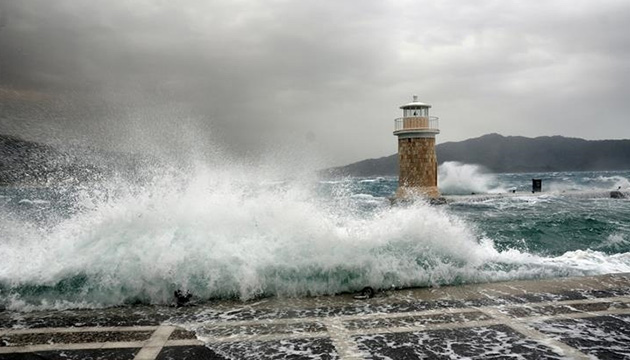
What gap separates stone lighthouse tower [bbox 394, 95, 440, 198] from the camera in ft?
66.0

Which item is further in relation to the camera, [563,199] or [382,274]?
[563,199]

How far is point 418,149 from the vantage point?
2019 centimetres

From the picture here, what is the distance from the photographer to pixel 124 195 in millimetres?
6582

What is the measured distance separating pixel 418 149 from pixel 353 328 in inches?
680

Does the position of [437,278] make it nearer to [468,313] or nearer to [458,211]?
[468,313]

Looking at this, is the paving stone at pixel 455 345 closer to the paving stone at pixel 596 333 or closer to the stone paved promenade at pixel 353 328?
the stone paved promenade at pixel 353 328

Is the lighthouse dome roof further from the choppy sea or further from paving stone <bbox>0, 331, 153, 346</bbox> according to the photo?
paving stone <bbox>0, 331, 153, 346</bbox>

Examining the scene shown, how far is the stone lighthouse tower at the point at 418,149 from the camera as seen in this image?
66.0 ft

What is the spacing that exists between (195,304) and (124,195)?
2720 mm

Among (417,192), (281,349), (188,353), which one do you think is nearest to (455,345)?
(281,349)

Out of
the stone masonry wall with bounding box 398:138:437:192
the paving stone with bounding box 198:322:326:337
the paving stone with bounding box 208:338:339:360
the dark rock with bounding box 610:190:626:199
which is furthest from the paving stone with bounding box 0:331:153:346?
the dark rock with bounding box 610:190:626:199

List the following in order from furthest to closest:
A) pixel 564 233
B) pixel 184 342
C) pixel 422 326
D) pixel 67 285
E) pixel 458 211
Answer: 1. pixel 458 211
2. pixel 564 233
3. pixel 67 285
4. pixel 422 326
5. pixel 184 342

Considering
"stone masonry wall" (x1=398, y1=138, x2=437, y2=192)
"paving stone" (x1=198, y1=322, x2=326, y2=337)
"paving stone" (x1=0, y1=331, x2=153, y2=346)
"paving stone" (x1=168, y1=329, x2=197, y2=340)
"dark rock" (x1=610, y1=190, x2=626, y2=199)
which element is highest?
"stone masonry wall" (x1=398, y1=138, x2=437, y2=192)

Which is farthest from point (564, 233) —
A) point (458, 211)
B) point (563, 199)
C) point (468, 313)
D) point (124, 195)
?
point (563, 199)
